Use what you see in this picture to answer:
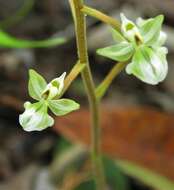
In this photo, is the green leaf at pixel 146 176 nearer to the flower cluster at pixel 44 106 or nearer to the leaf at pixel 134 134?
the leaf at pixel 134 134

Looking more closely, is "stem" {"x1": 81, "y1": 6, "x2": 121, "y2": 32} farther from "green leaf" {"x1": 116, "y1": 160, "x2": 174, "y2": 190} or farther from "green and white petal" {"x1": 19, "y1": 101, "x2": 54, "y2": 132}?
"green leaf" {"x1": 116, "y1": 160, "x2": 174, "y2": 190}

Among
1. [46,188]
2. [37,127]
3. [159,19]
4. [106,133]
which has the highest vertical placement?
[159,19]

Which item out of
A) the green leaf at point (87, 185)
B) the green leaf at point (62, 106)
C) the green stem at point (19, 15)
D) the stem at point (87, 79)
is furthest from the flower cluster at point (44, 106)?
the green stem at point (19, 15)

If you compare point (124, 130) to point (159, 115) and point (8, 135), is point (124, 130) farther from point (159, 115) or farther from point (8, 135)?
point (8, 135)

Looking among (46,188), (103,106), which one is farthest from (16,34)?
(46,188)

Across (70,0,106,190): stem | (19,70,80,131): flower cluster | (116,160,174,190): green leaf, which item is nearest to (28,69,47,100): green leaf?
(19,70,80,131): flower cluster
